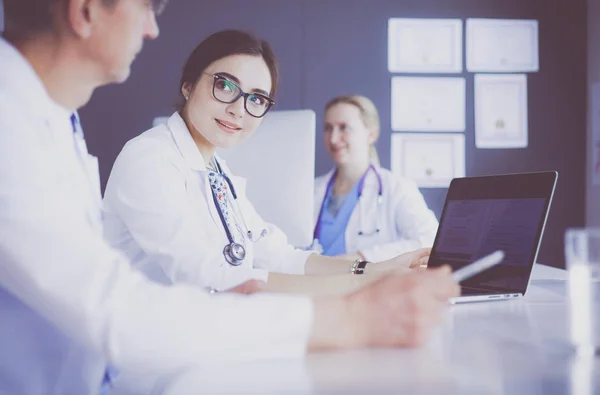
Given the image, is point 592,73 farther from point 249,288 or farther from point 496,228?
point 249,288

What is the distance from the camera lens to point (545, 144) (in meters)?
3.71

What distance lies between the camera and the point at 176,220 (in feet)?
4.06

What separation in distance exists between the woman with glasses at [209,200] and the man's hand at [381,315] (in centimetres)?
46

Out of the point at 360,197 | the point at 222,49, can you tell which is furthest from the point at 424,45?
the point at 222,49

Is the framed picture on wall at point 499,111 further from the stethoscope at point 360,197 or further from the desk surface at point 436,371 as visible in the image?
the desk surface at point 436,371

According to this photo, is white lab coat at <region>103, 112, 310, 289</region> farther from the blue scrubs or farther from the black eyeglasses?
the blue scrubs

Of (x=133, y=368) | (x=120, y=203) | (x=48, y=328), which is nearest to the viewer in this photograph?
(x=133, y=368)

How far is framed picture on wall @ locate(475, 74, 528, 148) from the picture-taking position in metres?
3.69

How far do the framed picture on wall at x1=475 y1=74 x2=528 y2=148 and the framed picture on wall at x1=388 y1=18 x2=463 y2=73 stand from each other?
0.22m

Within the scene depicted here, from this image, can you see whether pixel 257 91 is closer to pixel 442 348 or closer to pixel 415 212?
pixel 442 348

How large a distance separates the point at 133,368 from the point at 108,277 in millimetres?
100

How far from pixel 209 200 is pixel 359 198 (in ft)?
4.92

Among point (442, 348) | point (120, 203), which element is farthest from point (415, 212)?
point (442, 348)

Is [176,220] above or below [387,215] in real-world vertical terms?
above
